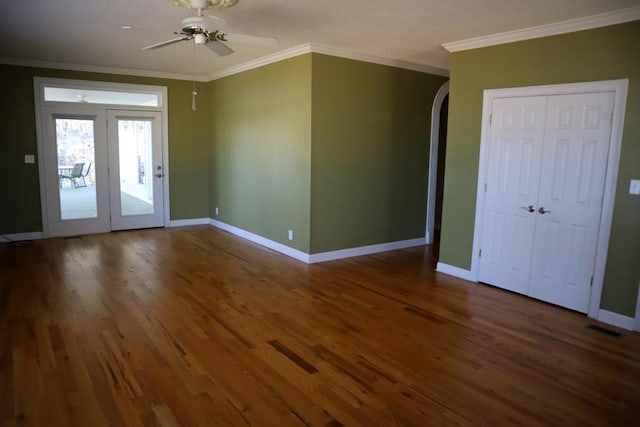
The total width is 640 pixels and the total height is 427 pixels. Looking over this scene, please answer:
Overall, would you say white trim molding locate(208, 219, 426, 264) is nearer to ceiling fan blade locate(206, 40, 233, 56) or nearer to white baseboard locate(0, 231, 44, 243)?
ceiling fan blade locate(206, 40, 233, 56)

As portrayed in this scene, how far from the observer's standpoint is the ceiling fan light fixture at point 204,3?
10.6 feet

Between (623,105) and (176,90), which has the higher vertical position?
(176,90)

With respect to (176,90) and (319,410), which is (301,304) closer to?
(319,410)

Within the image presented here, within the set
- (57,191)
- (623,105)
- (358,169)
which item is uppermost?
(623,105)

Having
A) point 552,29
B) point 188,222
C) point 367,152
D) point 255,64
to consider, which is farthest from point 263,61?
point 552,29

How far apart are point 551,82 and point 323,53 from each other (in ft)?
8.31

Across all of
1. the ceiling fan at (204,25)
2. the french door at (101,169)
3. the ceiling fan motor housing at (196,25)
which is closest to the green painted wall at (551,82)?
the ceiling fan at (204,25)

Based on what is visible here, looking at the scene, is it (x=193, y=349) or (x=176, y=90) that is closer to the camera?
(x=193, y=349)

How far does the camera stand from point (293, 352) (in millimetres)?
3207

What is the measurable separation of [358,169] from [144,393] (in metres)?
3.94

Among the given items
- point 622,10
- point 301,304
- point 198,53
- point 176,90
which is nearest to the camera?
point 622,10

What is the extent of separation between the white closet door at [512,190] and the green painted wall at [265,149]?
215 cm

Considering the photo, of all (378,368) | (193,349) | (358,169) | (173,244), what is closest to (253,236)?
(173,244)

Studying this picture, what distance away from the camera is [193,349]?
3.22 meters
